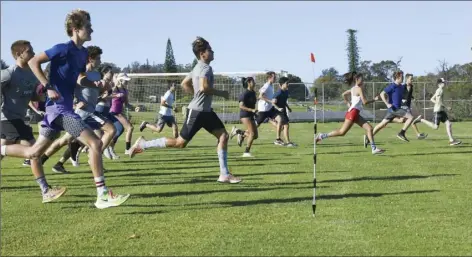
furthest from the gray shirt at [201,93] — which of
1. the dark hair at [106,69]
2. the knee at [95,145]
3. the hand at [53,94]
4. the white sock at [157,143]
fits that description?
the dark hair at [106,69]

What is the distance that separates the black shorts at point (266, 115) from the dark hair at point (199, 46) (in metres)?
9.87

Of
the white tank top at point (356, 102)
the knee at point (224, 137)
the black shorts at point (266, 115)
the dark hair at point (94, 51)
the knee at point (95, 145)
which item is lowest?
the black shorts at point (266, 115)

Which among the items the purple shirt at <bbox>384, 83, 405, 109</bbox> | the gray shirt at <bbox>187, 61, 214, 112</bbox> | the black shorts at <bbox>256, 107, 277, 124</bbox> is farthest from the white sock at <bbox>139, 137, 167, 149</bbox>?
the purple shirt at <bbox>384, 83, 405, 109</bbox>

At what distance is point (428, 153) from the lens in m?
16.5

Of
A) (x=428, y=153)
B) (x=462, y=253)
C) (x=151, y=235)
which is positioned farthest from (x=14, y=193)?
(x=428, y=153)

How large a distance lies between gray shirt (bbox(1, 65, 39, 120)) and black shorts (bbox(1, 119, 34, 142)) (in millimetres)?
73

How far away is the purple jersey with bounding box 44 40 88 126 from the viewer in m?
7.96

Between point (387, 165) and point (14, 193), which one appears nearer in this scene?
point (14, 193)

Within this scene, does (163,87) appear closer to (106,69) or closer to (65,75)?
(106,69)

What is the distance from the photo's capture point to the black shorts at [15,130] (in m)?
9.76

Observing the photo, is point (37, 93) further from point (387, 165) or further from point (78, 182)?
point (387, 165)

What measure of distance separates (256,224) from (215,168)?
631cm

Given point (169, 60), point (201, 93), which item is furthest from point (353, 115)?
point (169, 60)

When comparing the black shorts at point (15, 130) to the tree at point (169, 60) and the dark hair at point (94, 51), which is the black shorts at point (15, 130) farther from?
the tree at point (169, 60)
